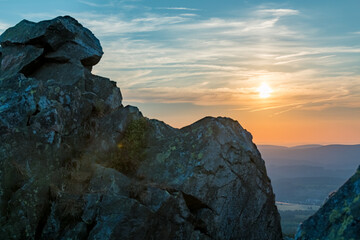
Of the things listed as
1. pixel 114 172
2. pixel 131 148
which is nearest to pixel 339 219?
pixel 114 172

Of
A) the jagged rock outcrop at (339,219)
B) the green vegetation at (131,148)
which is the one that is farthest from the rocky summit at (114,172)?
the jagged rock outcrop at (339,219)

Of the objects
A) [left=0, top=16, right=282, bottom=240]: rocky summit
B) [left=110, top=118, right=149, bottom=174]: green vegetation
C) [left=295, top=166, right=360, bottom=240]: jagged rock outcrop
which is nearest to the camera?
[left=295, top=166, right=360, bottom=240]: jagged rock outcrop

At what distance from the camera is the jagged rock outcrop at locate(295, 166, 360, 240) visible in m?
10.3

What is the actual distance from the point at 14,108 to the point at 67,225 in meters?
8.82

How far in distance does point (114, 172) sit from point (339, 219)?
14.1 metres

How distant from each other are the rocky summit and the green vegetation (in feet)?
0.24

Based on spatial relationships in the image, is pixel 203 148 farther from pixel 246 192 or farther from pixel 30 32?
pixel 30 32

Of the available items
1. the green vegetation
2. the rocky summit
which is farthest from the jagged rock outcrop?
the green vegetation

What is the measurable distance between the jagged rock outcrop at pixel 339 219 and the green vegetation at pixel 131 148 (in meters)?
13.9

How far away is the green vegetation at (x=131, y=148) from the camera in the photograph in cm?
2333

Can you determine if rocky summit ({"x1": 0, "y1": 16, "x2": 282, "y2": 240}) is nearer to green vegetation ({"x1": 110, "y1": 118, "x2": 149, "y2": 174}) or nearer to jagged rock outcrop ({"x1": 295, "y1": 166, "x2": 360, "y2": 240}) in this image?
green vegetation ({"x1": 110, "y1": 118, "x2": 149, "y2": 174})

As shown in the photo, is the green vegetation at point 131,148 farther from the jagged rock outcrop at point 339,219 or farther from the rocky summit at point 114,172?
the jagged rock outcrop at point 339,219

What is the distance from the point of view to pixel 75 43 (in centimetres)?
3180

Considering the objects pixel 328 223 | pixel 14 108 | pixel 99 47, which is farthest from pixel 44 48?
pixel 328 223
